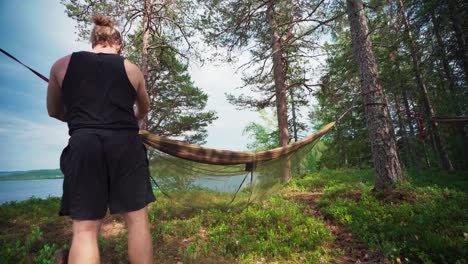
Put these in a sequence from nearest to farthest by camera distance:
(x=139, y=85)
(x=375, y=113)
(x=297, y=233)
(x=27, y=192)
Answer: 1. (x=139, y=85)
2. (x=297, y=233)
3. (x=375, y=113)
4. (x=27, y=192)

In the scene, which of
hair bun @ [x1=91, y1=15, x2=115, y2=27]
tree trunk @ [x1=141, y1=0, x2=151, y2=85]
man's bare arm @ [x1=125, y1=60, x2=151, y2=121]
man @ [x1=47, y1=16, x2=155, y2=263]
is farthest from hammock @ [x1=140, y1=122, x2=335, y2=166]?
tree trunk @ [x1=141, y1=0, x2=151, y2=85]

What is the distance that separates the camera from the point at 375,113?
413cm

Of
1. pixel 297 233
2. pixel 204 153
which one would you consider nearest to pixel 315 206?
pixel 297 233

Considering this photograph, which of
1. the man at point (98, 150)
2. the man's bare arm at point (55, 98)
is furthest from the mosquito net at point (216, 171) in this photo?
the man at point (98, 150)

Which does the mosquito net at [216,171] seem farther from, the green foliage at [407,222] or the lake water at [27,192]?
the lake water at [27,192]

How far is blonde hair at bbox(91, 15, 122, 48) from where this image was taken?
1.57 meters

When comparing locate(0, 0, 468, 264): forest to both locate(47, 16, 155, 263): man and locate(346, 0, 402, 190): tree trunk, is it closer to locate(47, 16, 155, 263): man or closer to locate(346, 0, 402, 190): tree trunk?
locate(346, 0, 402, 190): tree trunk

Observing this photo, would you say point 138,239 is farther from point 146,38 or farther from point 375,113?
point 146,38

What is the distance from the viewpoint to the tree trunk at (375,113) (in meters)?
4.05

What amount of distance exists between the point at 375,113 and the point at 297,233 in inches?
107

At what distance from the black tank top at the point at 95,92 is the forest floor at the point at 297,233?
2253 mm

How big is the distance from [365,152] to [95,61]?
19.7 meters

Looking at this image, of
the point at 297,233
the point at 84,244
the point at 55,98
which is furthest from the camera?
the point at 297,233

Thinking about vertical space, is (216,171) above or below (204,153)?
below
